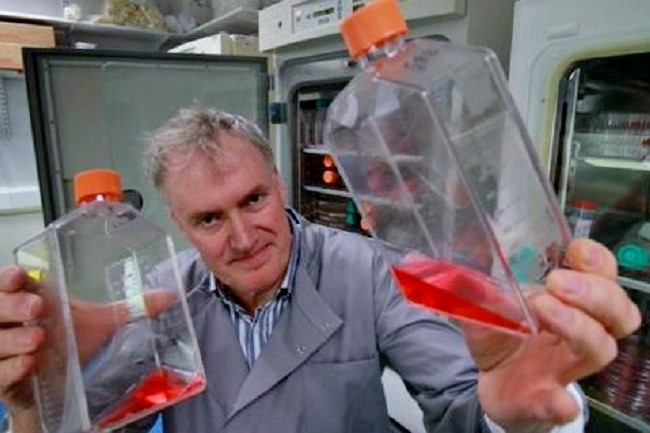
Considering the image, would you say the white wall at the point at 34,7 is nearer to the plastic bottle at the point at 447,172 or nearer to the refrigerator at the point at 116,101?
the refrigerator at the point at 116,101

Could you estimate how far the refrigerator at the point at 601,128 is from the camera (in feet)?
2.81

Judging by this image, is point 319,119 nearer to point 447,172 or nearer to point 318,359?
point 318,359

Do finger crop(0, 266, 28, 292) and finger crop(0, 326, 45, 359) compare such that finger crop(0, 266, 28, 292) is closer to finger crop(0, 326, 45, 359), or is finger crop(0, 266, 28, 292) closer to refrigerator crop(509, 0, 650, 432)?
finger crop(0, 326, 45, 359)

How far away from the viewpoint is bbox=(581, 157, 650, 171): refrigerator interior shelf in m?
0.99

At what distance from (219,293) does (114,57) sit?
3.12 ft

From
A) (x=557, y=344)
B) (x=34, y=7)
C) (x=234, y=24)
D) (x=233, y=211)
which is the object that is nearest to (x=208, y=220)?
(x=233, y=211)

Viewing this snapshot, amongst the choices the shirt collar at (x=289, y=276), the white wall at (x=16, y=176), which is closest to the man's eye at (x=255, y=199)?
the shirt collar at (x=289, y=276)

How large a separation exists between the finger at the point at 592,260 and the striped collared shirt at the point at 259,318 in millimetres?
556

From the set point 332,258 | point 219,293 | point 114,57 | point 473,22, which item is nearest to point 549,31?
point 473,22

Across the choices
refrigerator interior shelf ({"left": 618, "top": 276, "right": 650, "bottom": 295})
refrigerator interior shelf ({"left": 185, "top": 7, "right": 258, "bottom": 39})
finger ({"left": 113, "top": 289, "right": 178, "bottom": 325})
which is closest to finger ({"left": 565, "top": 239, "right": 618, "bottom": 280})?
finger ({"left": 113, "top": 289, "right": 178, "bottom": 325})

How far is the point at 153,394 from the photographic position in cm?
55

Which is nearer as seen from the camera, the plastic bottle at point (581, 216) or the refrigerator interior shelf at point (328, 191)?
the plastic bottle at point (581, 216)

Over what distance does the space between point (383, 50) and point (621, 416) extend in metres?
1.11

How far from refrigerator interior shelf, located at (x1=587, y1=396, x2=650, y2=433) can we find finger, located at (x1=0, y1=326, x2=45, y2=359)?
1.19m
